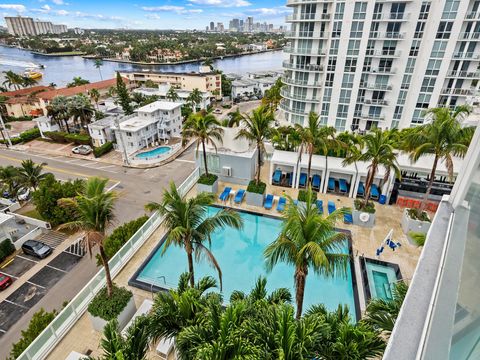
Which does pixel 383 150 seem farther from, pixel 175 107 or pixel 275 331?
pixel 175 107

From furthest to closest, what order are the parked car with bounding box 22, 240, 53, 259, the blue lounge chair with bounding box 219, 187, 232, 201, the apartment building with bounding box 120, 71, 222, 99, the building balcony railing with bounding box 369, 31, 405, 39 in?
1. the apartment building with bounding box 120, 71, 222, 99
2. the building balcony railing with bounding box 369, 31, 405, 39
3. the blue lounge chair with bounding box 219, 187, 232, 201
4. the parked car with bounding box 22, 240, 53, 259

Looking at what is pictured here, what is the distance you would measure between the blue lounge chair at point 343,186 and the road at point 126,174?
17.3 m

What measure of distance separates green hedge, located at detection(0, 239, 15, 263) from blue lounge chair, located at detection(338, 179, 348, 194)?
1097 inches

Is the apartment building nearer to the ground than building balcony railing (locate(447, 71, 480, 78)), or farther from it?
nearer to the ground

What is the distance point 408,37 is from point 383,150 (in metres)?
22.0

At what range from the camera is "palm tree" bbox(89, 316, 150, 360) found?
7055 millimetres

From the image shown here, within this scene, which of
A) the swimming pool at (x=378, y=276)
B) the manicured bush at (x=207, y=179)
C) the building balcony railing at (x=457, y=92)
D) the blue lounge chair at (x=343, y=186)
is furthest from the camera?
the building balcony railing at (x=457, y=92)

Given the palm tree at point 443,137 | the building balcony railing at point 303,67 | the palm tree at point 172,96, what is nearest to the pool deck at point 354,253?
the palm tree at point 443,137

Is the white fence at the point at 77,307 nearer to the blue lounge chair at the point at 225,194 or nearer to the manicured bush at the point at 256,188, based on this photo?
the blue lounge chair at the point at 225,194

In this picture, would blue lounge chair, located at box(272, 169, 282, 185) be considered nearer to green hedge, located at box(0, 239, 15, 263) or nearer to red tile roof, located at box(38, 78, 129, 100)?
green hedge, located at box(0, 239, 15, 263)

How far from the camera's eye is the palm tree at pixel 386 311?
7.57 m

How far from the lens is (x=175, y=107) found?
42000 millimetres

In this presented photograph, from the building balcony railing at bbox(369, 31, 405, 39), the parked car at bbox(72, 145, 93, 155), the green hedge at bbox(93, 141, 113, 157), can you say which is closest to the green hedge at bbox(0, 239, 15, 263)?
the green hedge at bbox(93, 141, 113, 157)

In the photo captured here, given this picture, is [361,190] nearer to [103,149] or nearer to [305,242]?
[305,242]
